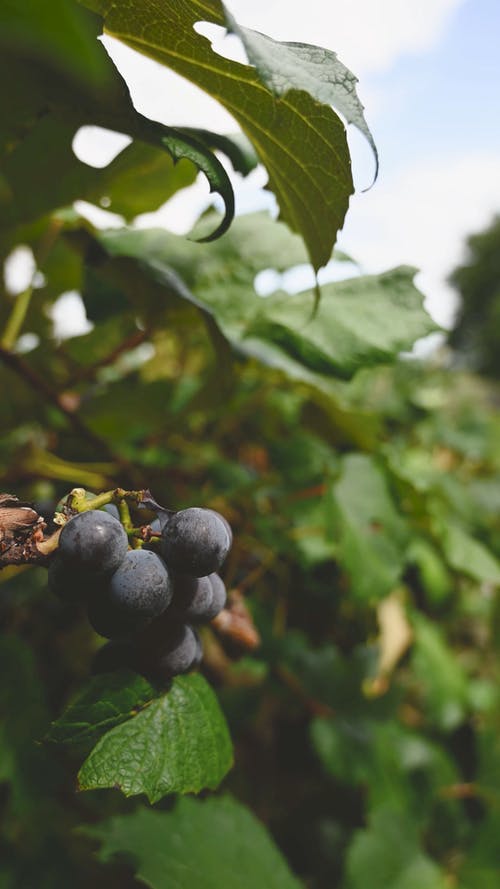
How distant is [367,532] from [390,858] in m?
0.71

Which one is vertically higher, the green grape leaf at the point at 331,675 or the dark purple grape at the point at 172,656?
the dark purple grape at the point at 172,656

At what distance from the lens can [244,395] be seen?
125cm

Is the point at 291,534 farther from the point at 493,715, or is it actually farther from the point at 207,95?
the point at 493,715

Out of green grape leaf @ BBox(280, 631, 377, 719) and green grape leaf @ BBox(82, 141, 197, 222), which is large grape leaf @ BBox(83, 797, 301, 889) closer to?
green grape leaf @ BBox(280, 631, 377, 719)

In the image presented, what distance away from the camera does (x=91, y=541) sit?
37 cm

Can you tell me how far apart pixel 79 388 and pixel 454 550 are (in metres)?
0.84

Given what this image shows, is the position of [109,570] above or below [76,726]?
above

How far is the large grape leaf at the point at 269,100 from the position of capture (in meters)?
0.44

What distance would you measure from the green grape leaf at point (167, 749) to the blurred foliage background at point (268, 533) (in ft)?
0.61

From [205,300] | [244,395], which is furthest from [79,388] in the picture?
[205,300]

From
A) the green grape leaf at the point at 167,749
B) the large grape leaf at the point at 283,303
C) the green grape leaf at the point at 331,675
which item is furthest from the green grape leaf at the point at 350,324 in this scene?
the green grape leaf at the point at 331,675

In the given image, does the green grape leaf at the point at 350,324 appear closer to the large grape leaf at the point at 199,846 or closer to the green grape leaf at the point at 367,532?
the green grape leaf at the point at 367,532

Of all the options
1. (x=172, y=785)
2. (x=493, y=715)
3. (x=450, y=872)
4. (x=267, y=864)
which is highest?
(x=172, y=785)

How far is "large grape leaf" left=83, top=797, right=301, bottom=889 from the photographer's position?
2.16ft
